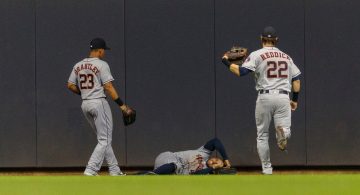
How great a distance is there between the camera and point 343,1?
45.8 ft

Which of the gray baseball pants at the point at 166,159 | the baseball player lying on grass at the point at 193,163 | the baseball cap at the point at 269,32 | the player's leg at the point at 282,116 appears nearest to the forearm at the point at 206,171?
the baseball player lying on grass at the point at 193,163

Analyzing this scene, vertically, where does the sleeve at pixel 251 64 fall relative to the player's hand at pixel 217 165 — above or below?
above

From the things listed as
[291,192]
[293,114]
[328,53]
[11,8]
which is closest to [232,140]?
[293,114]

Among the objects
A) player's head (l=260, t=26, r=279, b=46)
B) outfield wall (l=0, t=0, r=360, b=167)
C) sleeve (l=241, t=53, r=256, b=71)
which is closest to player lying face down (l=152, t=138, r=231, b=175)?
sleeve (l=241, t=53, r=256, b=71)

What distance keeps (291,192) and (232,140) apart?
19.1 feet

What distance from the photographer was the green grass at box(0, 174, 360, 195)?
330 inches

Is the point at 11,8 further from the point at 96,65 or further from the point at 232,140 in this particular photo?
the point at 232,140

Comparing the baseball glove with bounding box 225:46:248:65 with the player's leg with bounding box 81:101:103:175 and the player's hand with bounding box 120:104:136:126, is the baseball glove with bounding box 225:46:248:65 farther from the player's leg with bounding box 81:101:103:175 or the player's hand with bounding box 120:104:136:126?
the player's leg with bounding box 81:101:103:175

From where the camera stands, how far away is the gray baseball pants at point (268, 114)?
11.9m

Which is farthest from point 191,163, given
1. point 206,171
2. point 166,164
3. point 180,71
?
point 180,71

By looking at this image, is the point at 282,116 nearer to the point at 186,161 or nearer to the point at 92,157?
the point at 186,161

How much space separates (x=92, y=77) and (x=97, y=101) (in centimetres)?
32

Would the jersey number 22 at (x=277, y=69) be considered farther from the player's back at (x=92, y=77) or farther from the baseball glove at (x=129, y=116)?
the player's back at (x=92, y=77)

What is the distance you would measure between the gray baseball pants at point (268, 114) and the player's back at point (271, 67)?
13 cm
